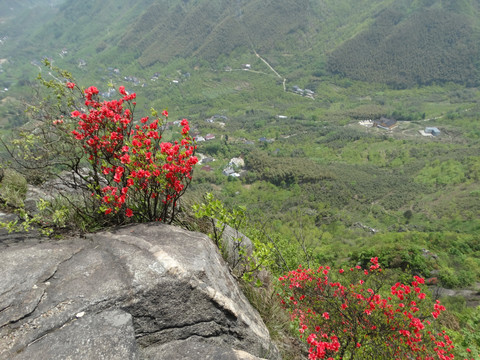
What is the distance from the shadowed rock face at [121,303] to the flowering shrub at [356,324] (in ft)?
7.26

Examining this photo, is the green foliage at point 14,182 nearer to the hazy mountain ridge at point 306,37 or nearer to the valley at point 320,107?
the valley at point 320,107

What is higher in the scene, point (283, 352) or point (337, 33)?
point (337, 33)

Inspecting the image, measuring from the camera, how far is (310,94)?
11631cm

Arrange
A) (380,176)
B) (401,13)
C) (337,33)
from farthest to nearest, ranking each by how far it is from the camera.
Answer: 1. (337,33)
2. (401,13)
3. (380,176)

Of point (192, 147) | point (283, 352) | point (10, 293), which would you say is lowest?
point (283, 352)

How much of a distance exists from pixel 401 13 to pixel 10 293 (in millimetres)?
183039

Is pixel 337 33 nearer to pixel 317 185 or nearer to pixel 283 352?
pixel 317 185

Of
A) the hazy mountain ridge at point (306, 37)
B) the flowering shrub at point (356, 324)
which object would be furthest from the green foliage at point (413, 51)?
the flowering shrub at point (356, 324)

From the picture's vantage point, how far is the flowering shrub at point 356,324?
5.61 metres

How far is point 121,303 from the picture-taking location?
10.7 feet

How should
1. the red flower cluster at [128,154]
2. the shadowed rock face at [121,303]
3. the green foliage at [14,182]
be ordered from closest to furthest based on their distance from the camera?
the shadowed rock face at [121,303] < the red flower cluster at [128,154] < the green foliage at [14,182]

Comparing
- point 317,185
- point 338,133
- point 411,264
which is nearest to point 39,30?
point 338,133

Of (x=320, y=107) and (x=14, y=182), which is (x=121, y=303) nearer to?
(x=14, y=182)

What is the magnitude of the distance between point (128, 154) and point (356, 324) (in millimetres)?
5676
